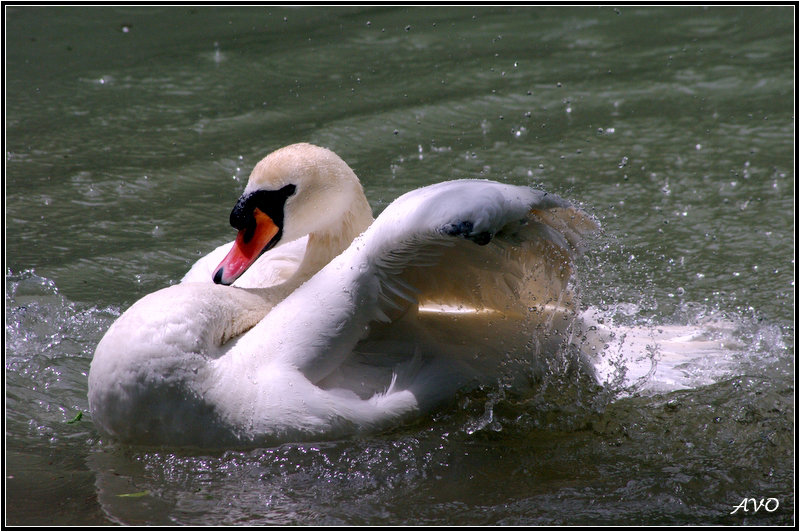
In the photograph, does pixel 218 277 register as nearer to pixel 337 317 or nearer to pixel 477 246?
pixel 337 317

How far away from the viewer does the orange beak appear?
366 cm

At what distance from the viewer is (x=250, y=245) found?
367 centimetres

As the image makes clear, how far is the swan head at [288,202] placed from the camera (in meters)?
3.61

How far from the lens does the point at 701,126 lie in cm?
670

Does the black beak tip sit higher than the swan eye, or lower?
lower

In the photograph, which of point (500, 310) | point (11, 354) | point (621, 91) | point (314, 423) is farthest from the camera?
point (621, 91)

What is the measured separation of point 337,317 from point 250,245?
585 mm

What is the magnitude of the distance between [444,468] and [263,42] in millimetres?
5712

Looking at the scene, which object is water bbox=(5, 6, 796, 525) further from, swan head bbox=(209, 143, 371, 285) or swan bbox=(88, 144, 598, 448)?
swan head bbox=(209, 143, 371, 285)

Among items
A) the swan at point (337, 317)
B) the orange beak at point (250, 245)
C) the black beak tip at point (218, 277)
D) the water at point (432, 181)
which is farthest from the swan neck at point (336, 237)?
the water at point (432, 181)

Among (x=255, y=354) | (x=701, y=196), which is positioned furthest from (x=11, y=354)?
(x=701, y=196)

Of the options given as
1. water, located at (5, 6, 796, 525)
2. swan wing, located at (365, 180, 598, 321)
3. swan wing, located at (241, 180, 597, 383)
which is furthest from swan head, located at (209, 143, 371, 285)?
water, located at (5, 6, 796, 525)

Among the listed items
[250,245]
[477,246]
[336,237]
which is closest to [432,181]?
[336,237]

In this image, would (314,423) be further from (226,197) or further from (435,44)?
(435,44)
